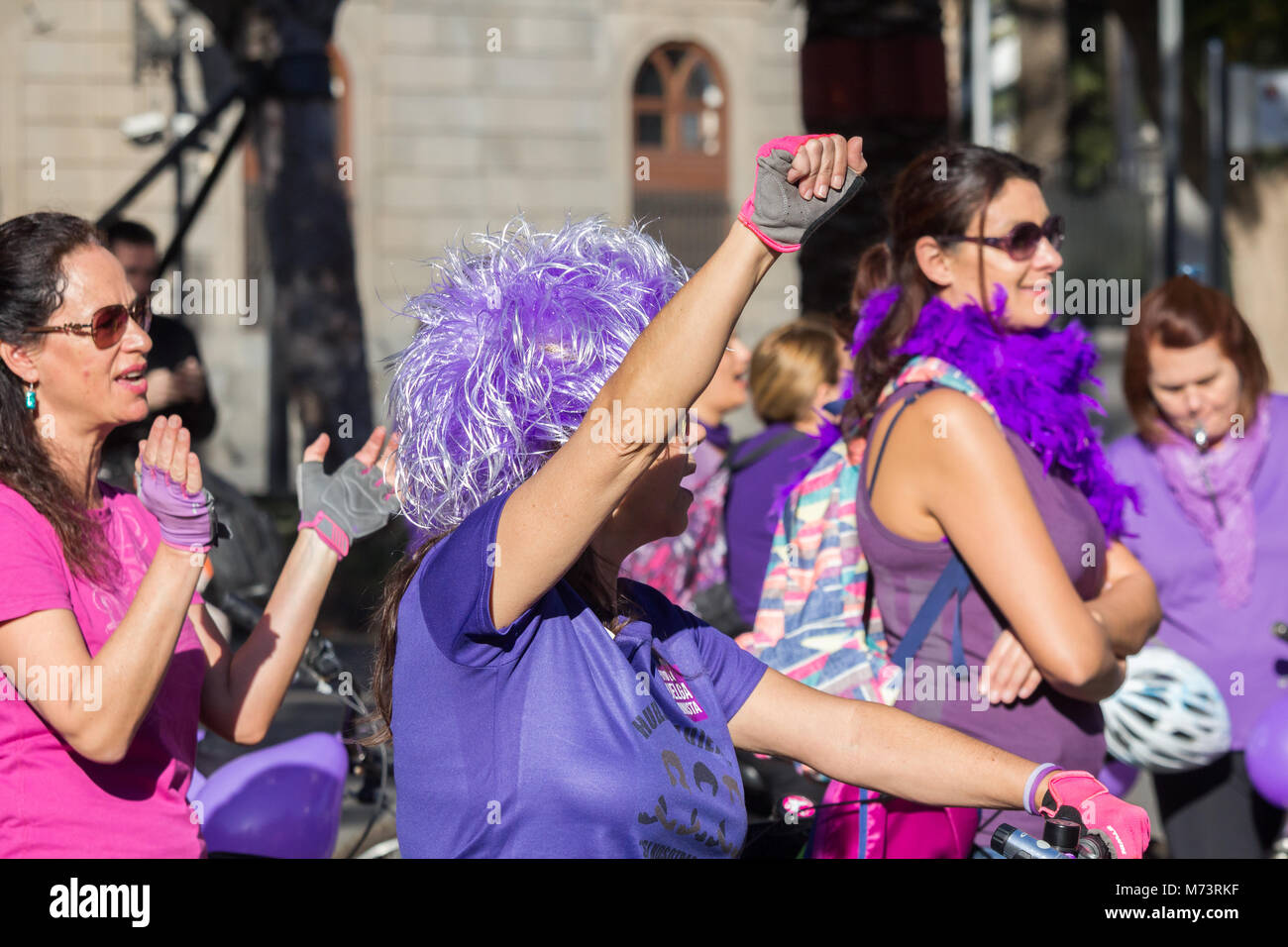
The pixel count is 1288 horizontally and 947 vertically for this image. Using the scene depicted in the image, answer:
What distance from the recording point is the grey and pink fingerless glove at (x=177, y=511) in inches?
84.9

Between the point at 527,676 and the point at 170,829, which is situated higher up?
the point at 527,676

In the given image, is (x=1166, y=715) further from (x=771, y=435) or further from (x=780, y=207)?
(x=780, y=207)

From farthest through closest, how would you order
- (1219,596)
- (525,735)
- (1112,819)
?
(1219,596) < (1112,819) < (525,735)

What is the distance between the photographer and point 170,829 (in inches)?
90.7

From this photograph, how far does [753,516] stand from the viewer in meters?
4.33

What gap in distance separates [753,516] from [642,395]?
9.27ft

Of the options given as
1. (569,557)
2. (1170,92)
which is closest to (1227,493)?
(569,557)

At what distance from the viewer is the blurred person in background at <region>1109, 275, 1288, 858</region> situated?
3.71 m

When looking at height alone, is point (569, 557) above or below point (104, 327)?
below

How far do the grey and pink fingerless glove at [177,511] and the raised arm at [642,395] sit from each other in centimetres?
75
